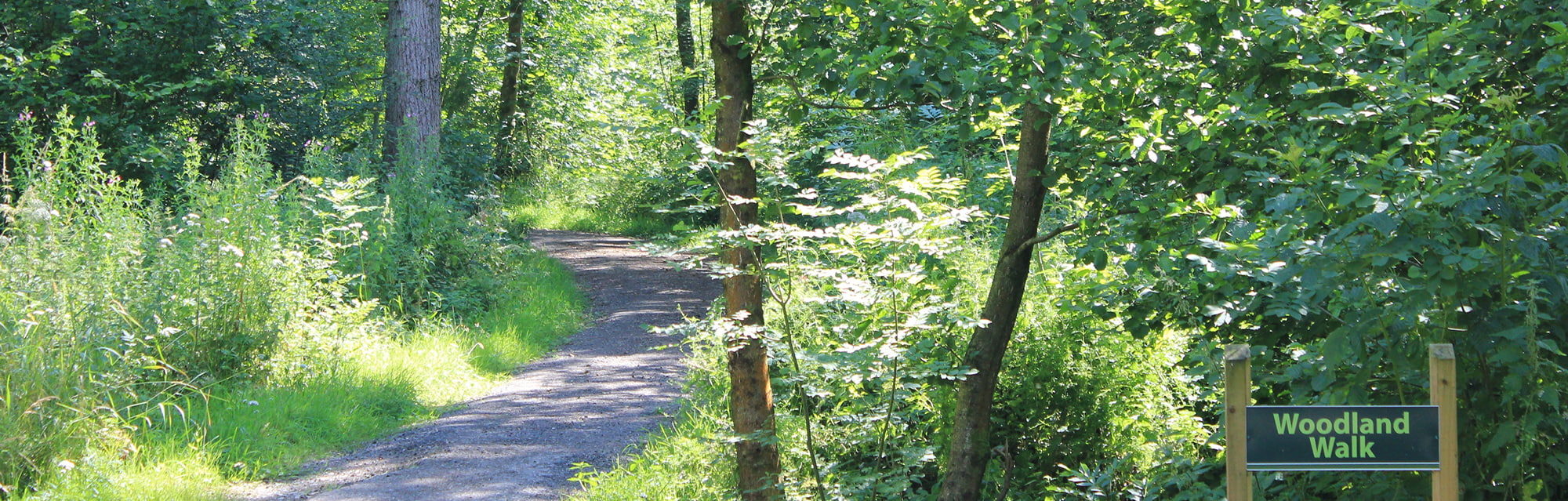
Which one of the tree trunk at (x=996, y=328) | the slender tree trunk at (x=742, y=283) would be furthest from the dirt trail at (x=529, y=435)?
the tree trunk at (x=996, y=328)

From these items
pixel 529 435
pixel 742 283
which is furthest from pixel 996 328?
pixel 529 435

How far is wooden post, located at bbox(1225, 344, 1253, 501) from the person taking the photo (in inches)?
110

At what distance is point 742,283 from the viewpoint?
5180mm

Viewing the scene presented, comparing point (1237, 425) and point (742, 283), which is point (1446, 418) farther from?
point (742, 283)

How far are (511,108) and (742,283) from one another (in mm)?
17148

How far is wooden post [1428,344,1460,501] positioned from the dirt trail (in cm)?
449

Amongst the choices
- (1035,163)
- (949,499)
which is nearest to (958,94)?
(1035,163)

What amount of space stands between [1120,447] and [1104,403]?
0.23 metres

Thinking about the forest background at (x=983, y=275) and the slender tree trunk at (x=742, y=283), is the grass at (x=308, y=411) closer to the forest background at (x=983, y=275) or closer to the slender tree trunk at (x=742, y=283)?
the forest background at (x=983, y=275)

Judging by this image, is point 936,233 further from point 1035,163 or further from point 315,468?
point 315,468

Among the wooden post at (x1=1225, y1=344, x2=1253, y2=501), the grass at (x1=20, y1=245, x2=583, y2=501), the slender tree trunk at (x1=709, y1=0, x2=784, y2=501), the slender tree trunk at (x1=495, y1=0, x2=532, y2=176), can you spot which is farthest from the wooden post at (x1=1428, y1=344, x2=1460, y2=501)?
the slender tree trunk at (x1=495, y1=0, x2=532, y2=176)

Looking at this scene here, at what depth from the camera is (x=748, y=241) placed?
450 cm

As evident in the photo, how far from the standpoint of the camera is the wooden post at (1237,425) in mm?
2805

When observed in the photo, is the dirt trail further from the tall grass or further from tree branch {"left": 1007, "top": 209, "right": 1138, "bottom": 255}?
tree branch {"left": 1007, "top": 209, "right": 1138, "bottom": 255}
